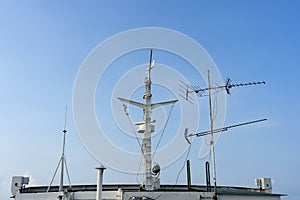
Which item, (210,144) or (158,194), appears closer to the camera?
(158,194)

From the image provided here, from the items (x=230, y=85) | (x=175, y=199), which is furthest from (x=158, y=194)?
(x=230, y=85)

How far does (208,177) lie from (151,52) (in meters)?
12.0

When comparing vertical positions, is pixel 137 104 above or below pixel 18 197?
above

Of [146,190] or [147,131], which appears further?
[147,131]

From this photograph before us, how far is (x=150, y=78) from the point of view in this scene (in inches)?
1033

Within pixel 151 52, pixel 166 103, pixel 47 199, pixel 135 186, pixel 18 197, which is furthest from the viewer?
pixel 151 52

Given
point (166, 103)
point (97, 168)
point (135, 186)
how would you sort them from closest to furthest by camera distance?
point (97, 168)
point (135, 186)
point (166, 103)

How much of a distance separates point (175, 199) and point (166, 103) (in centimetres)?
877

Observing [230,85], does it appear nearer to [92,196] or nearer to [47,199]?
[92,196]

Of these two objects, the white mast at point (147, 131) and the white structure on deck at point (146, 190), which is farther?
the white mast at point (147, 131)

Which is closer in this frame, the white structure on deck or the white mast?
the white structure on deck

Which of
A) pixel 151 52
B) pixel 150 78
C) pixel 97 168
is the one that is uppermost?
pixel 151 52

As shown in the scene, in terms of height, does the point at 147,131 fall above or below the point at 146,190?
above

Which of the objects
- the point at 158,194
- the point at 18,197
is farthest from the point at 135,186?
the point at 18,197
